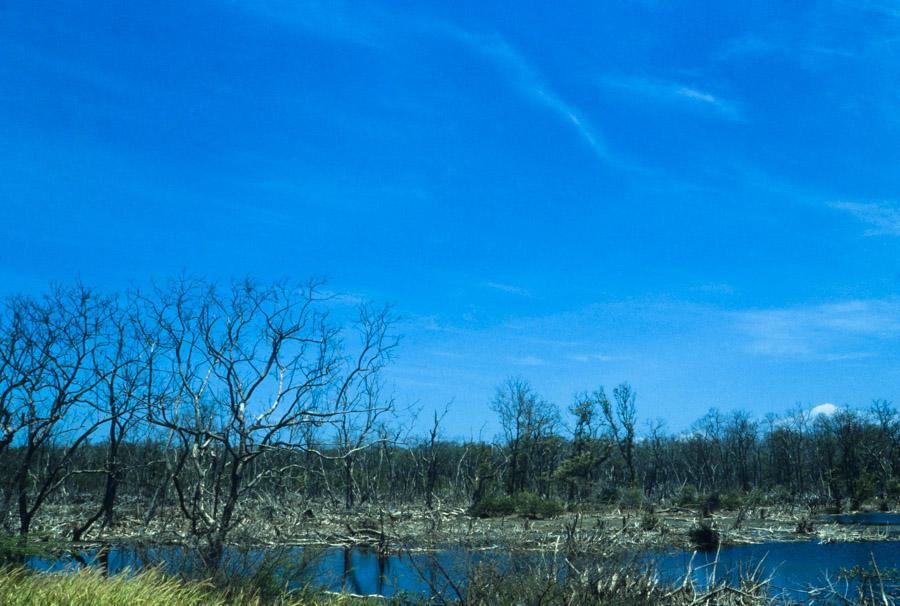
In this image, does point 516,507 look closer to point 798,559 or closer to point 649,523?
point 649,523

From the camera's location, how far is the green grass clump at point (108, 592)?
8.67 meters

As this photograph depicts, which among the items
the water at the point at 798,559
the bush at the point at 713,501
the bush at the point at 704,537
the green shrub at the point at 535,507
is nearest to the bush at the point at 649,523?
the bush at the point at 704,537

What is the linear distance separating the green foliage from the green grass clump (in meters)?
32.2

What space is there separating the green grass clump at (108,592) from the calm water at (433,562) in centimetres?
95

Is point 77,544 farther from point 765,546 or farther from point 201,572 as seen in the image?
point 765,546

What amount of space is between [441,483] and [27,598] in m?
59.1

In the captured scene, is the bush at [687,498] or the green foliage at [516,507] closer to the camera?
the green foliage at [516,507]

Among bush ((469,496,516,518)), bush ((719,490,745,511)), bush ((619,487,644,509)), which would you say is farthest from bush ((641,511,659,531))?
bush ((719,490,745,511))

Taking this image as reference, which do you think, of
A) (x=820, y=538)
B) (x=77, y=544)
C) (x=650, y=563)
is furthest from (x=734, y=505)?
(x=77, y=544)

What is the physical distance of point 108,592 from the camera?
30.3 ft

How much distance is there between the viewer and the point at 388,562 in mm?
27406

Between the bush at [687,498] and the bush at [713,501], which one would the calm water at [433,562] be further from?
the bush at [687,498]

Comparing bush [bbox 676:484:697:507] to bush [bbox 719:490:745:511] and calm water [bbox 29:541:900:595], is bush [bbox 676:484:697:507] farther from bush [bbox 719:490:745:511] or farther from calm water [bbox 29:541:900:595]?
calm water [bbox 29:541:900:595]

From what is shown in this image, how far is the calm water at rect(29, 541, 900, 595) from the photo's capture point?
1250 cm
